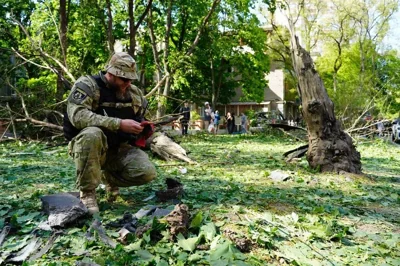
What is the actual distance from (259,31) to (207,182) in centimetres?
3333

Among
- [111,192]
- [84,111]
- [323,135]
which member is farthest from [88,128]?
[323,135]

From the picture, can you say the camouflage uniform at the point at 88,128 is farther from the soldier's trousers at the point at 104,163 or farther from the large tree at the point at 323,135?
the large tree at the point at 323,135

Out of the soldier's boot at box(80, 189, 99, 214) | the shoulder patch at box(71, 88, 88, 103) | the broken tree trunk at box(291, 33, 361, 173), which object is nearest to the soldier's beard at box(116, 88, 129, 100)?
the shoulder patch at box(71, 88, 88, 103)

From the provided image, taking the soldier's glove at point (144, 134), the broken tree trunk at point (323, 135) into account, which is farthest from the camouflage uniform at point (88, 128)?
the broken tree trunk at point (323, 135)

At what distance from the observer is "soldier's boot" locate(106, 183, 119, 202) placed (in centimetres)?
433

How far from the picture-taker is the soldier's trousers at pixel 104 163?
3828 mm

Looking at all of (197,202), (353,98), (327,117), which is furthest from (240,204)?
(353,98)

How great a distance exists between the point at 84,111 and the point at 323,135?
4.26m

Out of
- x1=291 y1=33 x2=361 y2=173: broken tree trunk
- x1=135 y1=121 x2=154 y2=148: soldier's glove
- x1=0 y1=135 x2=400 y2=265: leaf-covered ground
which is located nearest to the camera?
x1=0 y1=135 x2=400 y2=265: leaf-covered ground

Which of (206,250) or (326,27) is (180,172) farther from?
(326,27)

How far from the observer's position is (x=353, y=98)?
19.8 m

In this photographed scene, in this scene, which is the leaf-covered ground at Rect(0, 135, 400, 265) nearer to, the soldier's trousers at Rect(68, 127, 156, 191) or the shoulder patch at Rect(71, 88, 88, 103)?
the soldier's trousers at Rect(68, 127, 156, 191)

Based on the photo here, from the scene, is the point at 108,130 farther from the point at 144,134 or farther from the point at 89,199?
the point at 89,199

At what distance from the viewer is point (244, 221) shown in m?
3.51
